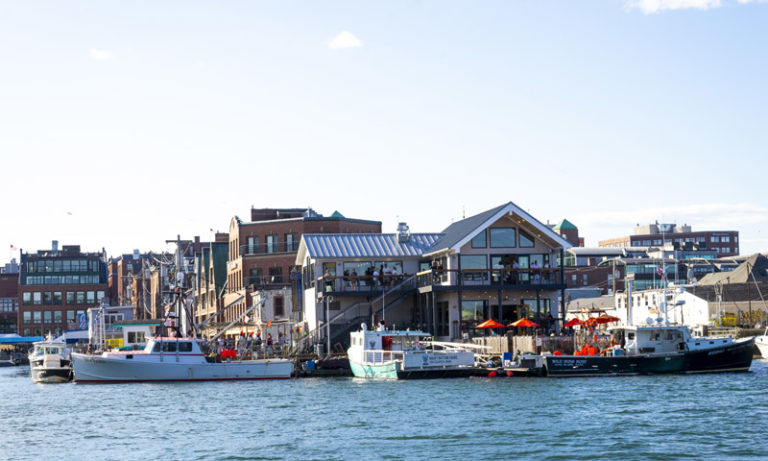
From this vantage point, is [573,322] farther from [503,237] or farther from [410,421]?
[410,421]

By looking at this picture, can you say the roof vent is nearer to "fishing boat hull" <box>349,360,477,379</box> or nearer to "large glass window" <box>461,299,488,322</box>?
"large glass window" <box>461,299,488,322</box>

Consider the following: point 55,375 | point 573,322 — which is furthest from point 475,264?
point 55,375

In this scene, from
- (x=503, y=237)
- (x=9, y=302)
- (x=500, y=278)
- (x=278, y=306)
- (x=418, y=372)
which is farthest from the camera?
(x=9, y=302)

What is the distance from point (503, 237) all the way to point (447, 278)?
17.0 ft

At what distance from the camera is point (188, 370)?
63750mm

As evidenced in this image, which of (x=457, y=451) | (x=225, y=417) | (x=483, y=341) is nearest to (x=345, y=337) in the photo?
(x=483, y=341)

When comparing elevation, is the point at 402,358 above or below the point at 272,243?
below

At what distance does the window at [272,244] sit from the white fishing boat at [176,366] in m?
38.7

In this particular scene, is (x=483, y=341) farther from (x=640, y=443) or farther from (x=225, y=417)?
(x=640, y=443)

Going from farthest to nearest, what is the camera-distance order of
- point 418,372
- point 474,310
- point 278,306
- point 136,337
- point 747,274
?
1. point 747,274
2. point 278,306
3. point 136,337
4. point 474,310
5. point 418,372

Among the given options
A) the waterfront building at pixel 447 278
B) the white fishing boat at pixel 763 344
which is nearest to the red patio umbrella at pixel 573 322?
the waterfront building at pixel 447 278

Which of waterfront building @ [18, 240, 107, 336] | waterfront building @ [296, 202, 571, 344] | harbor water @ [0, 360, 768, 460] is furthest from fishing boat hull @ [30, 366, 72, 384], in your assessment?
waterfront building @ [18, 240, 107, 336]

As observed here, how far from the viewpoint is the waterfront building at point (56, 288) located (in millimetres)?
168125

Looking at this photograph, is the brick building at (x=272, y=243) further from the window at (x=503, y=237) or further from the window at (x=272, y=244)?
the window at (x=503, y=237)
